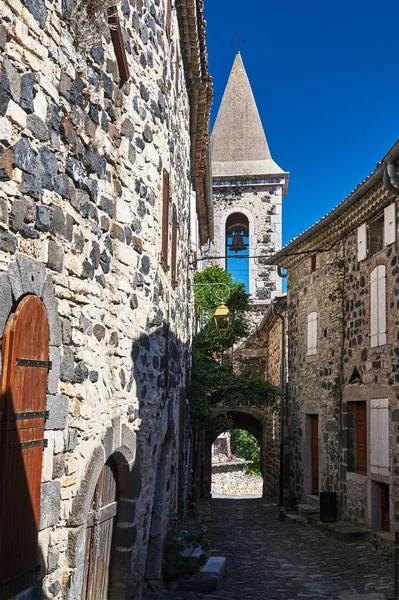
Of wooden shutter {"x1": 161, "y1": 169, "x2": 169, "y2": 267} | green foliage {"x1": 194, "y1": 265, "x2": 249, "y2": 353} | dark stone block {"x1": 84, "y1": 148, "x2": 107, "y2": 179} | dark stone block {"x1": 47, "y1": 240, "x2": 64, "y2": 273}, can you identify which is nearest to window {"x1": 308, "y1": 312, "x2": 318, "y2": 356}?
green foliage {"x1": 194, "y1": 265, "x2": 249, "y2": 353}

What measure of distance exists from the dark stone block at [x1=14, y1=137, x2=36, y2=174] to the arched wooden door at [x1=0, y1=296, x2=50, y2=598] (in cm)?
66

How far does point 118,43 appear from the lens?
15.7ft

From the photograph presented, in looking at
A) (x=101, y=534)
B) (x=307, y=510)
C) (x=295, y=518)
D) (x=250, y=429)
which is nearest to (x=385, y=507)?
(x=307, y=510)

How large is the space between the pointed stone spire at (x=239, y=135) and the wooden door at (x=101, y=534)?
1991 centimetres

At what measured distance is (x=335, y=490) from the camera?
12.3 metres

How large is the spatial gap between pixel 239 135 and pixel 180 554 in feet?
68.5

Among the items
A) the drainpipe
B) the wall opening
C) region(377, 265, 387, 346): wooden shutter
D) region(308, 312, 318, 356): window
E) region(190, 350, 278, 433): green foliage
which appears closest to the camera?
region(377, 265, 387, 346): wooden shutter

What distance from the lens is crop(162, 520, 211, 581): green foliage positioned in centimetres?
727

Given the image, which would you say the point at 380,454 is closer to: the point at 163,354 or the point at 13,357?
the point at 163,354

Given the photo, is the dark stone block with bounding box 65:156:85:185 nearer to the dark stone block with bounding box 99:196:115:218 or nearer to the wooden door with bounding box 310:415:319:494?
the dark stone block with bounding box 99:196:115:218

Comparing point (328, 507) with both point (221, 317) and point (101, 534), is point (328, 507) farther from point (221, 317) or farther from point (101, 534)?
point (101, 534)

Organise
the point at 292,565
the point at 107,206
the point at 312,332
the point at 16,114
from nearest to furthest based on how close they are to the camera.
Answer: the point at 16,114, the point at 107,206, the point at 292,565, the point at 312,332

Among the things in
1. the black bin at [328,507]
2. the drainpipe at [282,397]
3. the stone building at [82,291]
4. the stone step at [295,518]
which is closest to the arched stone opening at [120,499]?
the stone building at [82,291]

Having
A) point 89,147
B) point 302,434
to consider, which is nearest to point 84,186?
point 89,147
